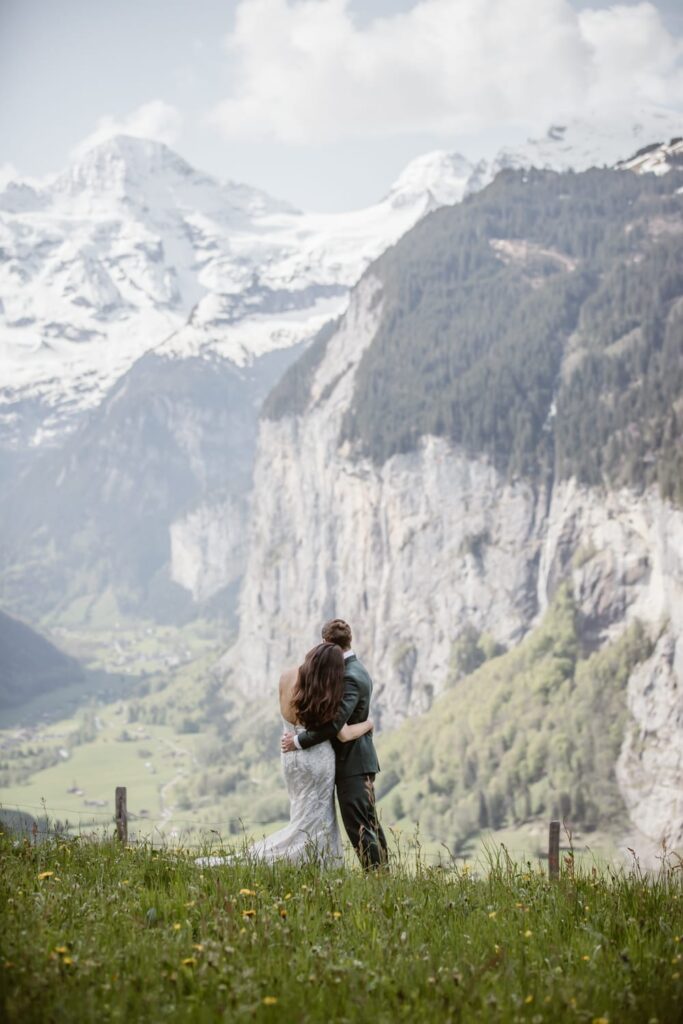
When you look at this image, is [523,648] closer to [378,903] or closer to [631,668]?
[631,668]

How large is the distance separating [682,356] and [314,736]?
19184cm

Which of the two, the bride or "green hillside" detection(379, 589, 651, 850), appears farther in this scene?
"green hillside" detection(379, 589, 651, 850)

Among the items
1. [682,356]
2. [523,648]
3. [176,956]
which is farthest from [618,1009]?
[682,356]

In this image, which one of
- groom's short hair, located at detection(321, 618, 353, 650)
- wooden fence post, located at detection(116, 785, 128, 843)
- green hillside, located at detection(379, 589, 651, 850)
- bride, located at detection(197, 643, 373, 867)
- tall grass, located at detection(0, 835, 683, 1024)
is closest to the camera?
tall grass, located at detection(0, 835, 683, 1024)

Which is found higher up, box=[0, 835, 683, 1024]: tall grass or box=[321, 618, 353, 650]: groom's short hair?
box=[321, 618, 353, 650]: groom's short hair

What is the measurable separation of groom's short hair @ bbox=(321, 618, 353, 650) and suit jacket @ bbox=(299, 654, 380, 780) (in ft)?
0.65

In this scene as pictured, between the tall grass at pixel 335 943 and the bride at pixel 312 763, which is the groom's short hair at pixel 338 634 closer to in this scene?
the bride at pixel 312 763

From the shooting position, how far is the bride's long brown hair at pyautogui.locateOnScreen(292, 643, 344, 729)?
1212 centimetres

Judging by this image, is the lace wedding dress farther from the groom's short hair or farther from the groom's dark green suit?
the groom's short hair

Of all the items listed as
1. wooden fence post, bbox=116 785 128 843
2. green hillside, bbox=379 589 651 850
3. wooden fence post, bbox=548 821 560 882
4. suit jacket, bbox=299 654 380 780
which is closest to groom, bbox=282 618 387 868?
suit jacket, bbox=299 654 380 780

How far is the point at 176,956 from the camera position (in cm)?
804

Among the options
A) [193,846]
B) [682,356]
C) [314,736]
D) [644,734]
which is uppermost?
[682,356]

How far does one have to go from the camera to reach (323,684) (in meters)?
12.1

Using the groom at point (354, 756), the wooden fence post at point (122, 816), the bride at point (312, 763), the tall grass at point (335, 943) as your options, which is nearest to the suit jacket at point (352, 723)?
the groom at point (354, 756)
